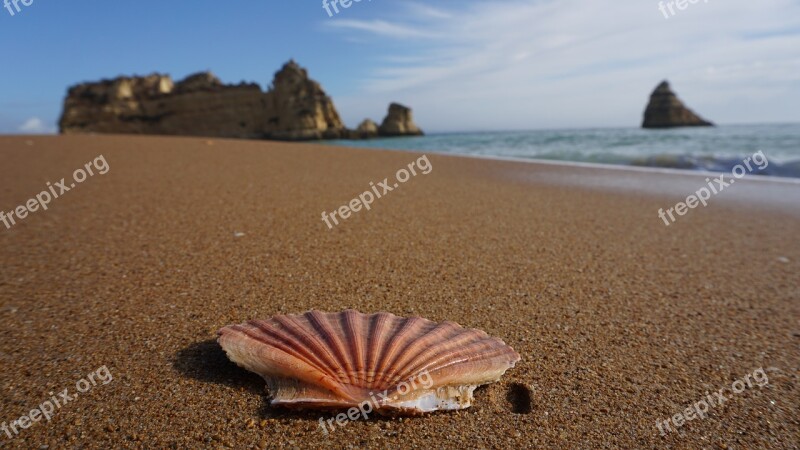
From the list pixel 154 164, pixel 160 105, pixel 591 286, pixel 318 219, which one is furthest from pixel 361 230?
pixel 160 105

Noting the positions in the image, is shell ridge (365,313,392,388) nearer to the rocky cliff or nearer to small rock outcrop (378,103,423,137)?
the rocky cliff

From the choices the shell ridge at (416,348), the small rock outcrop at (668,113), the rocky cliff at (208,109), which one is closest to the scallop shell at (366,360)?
the shell ridge at (416,348)

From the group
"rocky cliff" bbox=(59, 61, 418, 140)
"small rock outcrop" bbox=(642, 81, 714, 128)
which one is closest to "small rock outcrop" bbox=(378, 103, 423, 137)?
"rocky cliff" bbox=(59, 61, 418, 140)

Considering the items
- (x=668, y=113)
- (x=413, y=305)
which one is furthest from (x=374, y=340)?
(x=668, y=113)

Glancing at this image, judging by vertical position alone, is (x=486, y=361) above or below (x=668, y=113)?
below

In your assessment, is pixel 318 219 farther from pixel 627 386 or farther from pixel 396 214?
pixel 627 386

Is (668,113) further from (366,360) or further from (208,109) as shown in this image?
(366,360)
